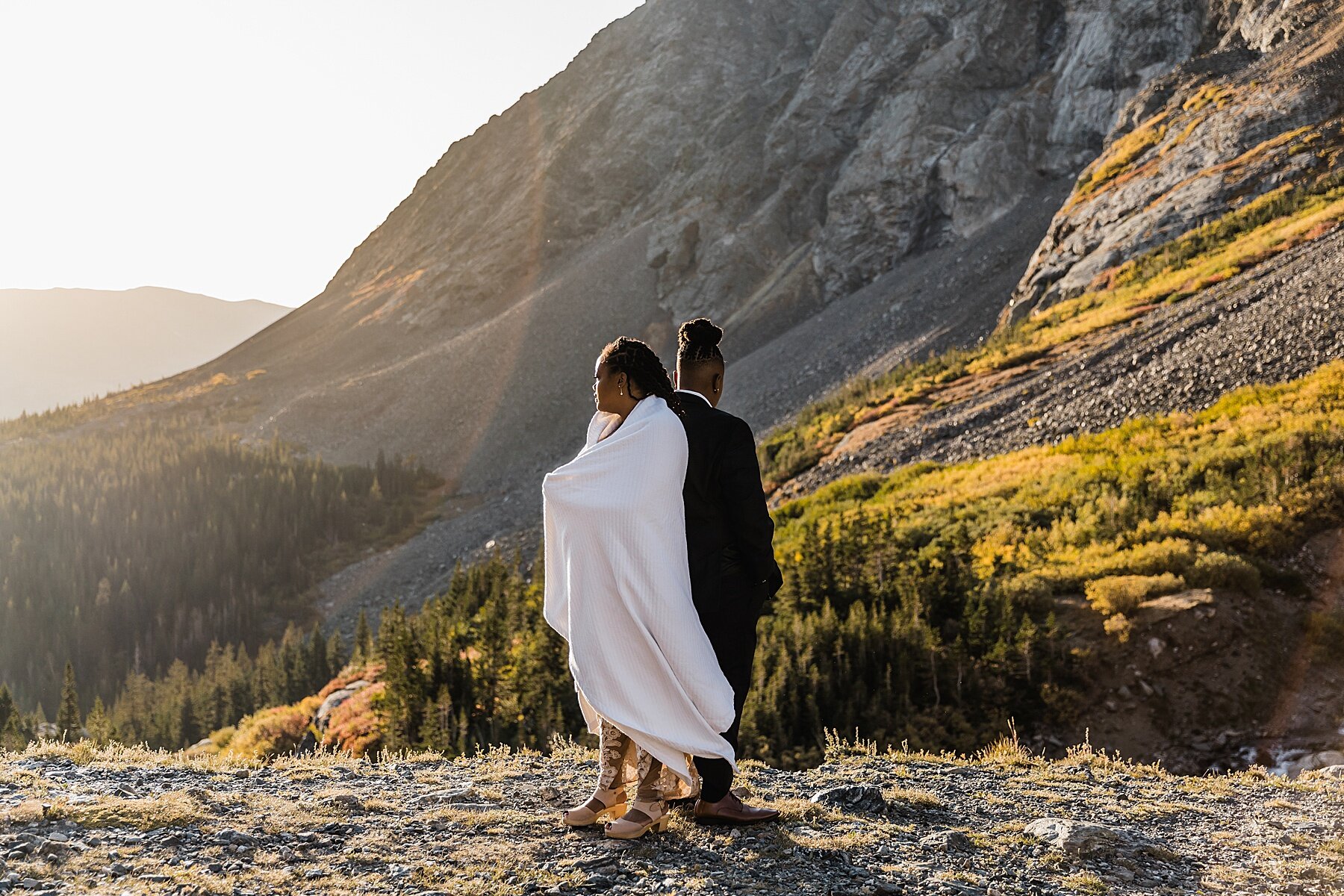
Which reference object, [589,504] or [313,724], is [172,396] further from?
[589,504]

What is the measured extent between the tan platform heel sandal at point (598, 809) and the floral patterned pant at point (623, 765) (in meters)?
0.05

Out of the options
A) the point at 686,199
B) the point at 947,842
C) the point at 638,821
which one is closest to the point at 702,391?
the point at 638,821

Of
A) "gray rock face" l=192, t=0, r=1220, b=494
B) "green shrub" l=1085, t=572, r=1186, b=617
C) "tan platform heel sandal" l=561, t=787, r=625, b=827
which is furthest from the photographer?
"gray rock face" l=192, t=0, r=1220, b=494

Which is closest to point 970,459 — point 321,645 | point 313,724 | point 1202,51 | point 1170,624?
point 1170,624

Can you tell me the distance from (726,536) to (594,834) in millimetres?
1846

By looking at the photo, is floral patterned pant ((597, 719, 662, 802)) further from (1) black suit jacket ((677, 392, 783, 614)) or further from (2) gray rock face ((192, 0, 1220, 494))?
(2) gray rock face ((192, 0, 1220, 494))

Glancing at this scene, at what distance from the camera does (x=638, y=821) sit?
5281 mm

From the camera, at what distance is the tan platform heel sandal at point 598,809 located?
5.49 m

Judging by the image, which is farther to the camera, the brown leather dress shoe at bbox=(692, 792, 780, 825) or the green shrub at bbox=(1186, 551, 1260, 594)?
the green shrub at bbox=(1186, 551, 1260, 594)

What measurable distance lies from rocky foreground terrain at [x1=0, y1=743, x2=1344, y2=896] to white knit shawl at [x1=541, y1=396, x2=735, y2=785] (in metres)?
0.72

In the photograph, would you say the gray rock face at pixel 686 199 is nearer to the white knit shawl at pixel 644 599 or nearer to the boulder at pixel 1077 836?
the boulder at pixel 1077 836

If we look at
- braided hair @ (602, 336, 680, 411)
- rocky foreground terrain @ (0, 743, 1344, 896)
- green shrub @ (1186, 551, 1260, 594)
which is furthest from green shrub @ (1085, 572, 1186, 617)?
braided hair @ (602, 336, 680, 411)

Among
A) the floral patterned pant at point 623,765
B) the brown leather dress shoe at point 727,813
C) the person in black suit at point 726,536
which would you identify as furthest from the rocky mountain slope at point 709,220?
the floral patterned pant at point 623,765

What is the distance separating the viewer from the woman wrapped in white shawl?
16.8 feet
